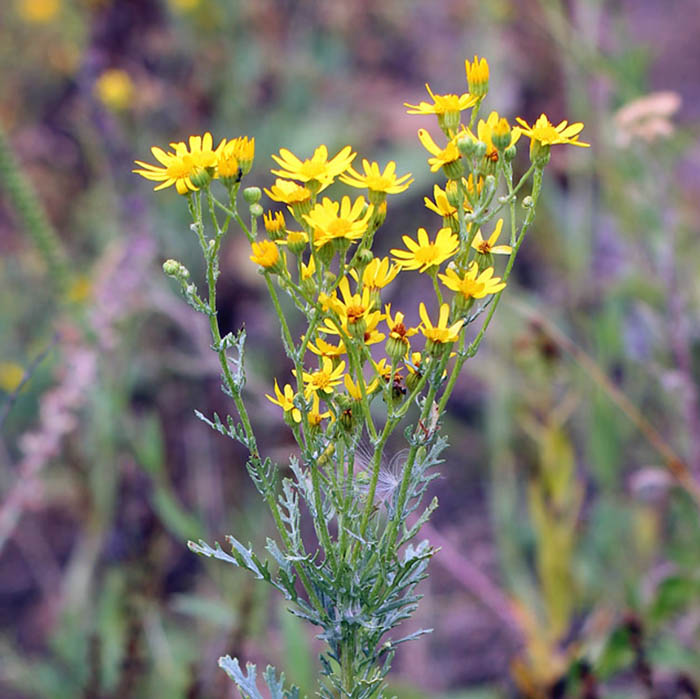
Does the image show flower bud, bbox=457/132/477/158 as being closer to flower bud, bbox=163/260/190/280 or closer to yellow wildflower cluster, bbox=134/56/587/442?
yellow wildflower cluster, bbox=134/56/587/442

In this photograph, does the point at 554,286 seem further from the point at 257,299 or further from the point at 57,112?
the point at 57,112

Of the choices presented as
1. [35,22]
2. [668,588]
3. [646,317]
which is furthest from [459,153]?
[35,22]

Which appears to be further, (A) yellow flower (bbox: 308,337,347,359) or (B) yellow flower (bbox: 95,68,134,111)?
(B) yellow flower (bbox: 95,68,134,111)

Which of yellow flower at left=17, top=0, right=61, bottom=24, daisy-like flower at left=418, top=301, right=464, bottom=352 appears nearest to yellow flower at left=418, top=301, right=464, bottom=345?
daisy-like flower at left=418, top=301, right=464, bottom=352

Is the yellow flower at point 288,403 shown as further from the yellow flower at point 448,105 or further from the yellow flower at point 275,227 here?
the yellow flower at point 448,105

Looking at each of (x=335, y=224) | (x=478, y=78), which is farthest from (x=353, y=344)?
(x=478, y=78)

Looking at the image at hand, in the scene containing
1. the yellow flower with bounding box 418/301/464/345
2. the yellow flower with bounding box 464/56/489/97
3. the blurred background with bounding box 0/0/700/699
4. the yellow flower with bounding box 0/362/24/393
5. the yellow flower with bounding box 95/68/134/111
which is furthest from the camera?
Result: the yellow flower with bounding box 95/68/134/111

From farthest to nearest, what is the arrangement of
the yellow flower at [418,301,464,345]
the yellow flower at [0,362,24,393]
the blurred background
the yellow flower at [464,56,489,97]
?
the yellow flower at [0,362,24,393] < the blurred background < the yellow flower at [464,56,489,97] < the yellow flower at [418,301,464,345]
